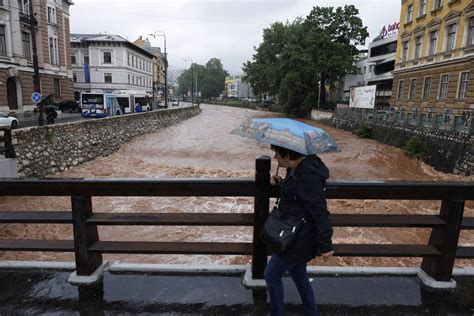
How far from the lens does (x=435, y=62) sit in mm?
28547

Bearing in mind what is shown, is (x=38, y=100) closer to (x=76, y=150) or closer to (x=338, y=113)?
(x=76, y=150)

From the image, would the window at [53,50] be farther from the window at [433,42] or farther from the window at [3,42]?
the window at [433,42]

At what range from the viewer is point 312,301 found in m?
2.57

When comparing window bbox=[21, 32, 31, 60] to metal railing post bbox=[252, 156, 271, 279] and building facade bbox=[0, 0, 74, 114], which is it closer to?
building facade bbox=[0, 0, 74, 114]

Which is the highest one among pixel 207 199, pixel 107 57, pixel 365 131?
pixel 107 57

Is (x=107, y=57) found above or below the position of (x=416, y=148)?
above

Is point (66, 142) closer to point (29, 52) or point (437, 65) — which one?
point (29, 52)

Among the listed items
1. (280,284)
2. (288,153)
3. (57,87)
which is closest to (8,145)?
(280,284)

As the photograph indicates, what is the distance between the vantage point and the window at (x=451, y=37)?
87.4 feet

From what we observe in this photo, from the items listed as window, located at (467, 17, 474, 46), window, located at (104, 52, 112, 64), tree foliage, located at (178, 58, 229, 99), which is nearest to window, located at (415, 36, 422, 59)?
window, located at (467, 17, 474, 46)

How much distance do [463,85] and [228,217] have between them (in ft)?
94.0

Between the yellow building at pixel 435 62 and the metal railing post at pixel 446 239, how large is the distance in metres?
17.5

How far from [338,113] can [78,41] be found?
4027cm

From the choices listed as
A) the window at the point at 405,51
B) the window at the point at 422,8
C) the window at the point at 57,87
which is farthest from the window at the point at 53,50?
the window at the point at 422,8
